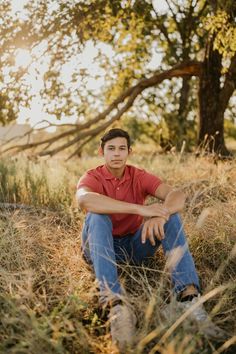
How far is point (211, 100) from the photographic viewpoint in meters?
9.38

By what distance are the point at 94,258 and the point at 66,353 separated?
0.85 meters

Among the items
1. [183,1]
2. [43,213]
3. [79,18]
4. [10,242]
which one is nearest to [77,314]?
[10,242]

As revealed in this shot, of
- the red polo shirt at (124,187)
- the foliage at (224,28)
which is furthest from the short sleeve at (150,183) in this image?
the foliage at (224,28)

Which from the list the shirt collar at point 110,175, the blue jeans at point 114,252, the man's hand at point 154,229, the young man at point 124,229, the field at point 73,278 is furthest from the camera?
the shirt collar at point 110,175

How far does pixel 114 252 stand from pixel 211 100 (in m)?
6.59

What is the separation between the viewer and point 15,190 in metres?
6.04

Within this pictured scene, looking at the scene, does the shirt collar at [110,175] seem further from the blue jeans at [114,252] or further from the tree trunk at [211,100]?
the tree trunk at [211,100]

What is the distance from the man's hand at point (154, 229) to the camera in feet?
11.4

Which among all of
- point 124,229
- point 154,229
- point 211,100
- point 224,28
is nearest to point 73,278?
point 124,229

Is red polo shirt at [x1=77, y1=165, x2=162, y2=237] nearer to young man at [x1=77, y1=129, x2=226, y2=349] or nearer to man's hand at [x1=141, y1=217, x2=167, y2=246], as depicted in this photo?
young man at [x1=77, y1=129, x2=226, y2=349]

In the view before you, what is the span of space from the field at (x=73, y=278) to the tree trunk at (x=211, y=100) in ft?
9.42

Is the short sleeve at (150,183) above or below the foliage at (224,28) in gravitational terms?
below

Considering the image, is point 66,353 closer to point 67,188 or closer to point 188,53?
point 67,188

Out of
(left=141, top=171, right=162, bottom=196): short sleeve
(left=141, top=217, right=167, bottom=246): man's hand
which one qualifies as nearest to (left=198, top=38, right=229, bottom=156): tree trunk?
(left=141, top=171, right=162, bottom=196): short sleeve
